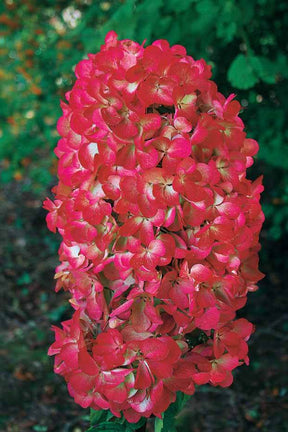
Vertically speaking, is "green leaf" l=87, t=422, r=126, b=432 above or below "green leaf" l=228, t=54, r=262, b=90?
below

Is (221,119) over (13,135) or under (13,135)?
over

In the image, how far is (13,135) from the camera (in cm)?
338

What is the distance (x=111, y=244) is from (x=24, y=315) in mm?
2374

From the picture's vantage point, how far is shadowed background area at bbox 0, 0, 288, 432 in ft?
7.52

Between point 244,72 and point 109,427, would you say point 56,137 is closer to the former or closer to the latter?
point 244,72

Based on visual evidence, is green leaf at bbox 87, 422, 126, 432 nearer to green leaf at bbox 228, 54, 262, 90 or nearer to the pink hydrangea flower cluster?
the pink hydrangea flower cluster

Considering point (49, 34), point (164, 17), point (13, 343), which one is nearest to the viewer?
point (164, 17)

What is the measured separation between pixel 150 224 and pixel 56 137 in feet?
6.56

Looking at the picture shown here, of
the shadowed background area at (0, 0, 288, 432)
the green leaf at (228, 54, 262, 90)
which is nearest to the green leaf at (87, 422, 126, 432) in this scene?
the shadowed background area at (0, 0, 288, 432)

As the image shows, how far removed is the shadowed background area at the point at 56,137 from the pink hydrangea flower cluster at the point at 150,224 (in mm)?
702

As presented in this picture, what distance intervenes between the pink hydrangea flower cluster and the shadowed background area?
0.70m

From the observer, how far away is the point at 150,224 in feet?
4.30

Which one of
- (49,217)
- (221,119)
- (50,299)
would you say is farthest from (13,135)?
(221,119)

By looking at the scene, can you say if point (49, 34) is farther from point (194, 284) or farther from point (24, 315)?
point (194, 284)
